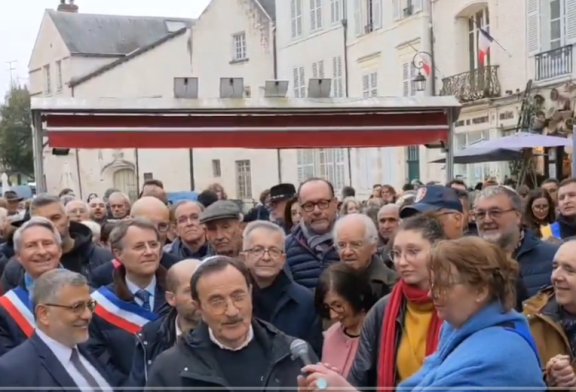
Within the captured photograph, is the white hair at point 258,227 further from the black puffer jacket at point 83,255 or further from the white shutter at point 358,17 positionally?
the white shutter at point 358,17

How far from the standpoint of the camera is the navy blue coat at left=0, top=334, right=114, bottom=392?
3.42m

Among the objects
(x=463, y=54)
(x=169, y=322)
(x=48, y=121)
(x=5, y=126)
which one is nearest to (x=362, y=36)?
(x=463, y=54)

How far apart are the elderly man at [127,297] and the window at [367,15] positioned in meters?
19.2

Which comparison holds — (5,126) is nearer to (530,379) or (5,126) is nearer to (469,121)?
(469,121)

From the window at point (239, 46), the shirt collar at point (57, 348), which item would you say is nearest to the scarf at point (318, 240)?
the shirt collar at point (57, 348)

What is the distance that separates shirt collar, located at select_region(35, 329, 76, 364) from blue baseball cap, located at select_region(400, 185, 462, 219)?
192 centimetres

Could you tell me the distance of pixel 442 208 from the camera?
439cm

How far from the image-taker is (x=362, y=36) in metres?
23.8

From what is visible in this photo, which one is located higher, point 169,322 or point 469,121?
point 469,121

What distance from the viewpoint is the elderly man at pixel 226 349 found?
9.70 ft

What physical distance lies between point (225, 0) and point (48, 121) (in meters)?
23.9

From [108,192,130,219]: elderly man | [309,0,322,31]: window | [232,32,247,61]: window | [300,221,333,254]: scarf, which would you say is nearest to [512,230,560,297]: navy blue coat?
[300,221,333,254]: scarf

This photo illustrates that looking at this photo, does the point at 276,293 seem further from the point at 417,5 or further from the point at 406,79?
the point at 417,5

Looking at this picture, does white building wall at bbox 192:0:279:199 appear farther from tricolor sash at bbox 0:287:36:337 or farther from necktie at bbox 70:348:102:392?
necktie at bbox 70:348:102:392
